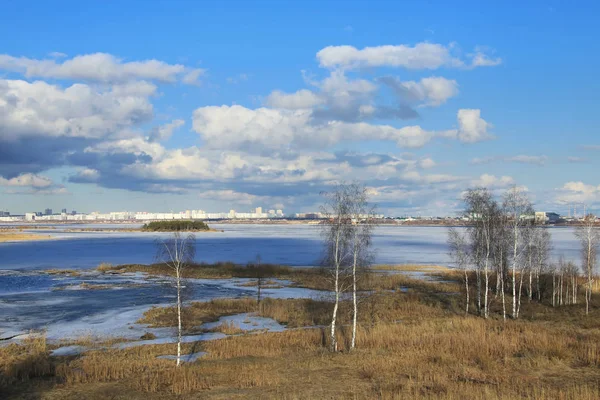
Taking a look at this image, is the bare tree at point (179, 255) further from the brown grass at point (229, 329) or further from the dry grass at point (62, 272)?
the dry grass at point (62, 272)

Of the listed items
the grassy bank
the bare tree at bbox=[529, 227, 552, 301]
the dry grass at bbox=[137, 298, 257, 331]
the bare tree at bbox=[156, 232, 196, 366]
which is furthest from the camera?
the grassy bank

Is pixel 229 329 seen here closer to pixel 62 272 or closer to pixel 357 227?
pixel 357 227

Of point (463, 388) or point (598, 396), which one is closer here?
point (598, 396)

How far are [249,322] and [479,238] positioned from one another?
22.1 meters

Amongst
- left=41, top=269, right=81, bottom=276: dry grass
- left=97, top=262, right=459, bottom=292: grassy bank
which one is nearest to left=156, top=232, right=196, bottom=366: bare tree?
left=97, top=262, right=459, bottom=292: grassy bank

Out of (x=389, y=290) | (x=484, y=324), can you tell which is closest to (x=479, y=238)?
(x=484, y=324)

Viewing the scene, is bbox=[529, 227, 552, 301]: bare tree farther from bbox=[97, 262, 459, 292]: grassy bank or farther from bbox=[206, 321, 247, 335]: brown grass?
bbox=[206, 321, 247, 335]: brown grass

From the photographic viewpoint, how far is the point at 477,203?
46938 millimetres

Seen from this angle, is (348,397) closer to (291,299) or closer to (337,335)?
(337,335)

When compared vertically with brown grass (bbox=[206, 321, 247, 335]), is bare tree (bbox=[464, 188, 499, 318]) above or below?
above

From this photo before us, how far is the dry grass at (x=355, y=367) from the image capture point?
68.6ft

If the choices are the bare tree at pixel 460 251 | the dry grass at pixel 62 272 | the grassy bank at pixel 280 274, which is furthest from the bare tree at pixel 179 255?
the dry grass at pixel 62 272

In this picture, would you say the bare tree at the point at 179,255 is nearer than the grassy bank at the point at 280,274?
Yes

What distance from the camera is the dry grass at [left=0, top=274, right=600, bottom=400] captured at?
823 inches
